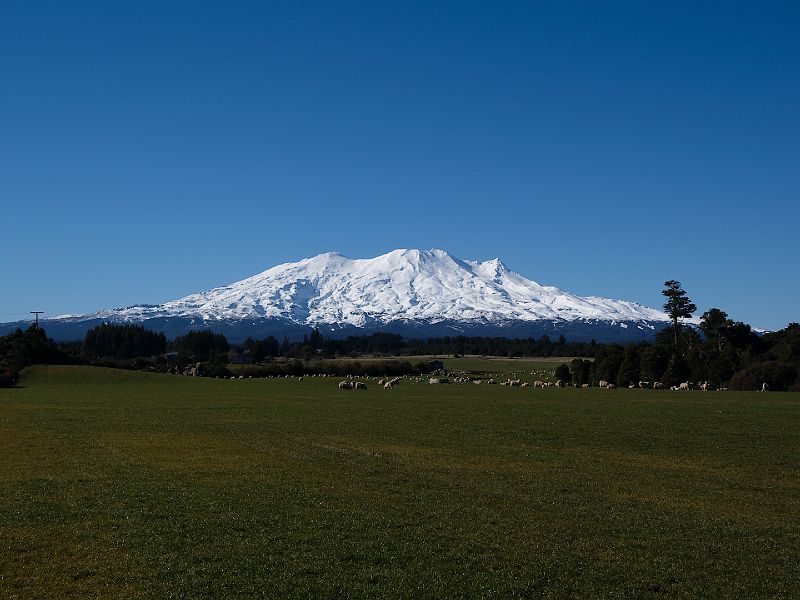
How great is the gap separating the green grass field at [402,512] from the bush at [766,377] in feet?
130

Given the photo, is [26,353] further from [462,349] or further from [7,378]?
[462,349]

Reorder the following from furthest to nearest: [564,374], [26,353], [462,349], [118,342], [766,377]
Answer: [462,349]
[118,342]
[26,353]
[564,374]
[766,377]

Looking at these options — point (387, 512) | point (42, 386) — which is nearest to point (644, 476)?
point (387, 512)

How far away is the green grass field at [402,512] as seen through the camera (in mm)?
10508

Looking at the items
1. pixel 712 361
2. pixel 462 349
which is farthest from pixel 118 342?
pixel 712 361

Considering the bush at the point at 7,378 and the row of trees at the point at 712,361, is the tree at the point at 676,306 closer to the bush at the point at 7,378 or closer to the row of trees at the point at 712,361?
the row of trees at the point at 712,361

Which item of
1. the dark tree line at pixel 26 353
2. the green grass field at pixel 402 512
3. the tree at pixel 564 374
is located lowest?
the green grass field at pixel 402 512

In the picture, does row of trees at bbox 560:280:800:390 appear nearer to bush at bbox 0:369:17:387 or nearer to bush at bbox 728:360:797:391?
bush at bbox 728:360:797:391

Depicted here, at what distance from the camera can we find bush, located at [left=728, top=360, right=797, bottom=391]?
2655 inches

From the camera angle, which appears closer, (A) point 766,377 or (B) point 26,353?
(A) point 766,377

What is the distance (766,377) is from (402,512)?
61747mm

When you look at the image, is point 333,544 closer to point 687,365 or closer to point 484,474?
point 484,474

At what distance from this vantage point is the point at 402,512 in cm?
1470

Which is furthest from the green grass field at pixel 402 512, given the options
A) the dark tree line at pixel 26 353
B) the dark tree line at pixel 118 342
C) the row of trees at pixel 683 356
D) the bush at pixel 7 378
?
the dark tree line at pixel 118 342
